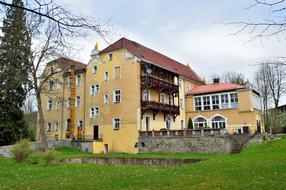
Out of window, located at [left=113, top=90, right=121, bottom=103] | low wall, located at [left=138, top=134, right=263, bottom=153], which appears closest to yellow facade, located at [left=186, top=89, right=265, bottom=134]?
low wall, located at [left=138, top=134, right=263, bottom=153]

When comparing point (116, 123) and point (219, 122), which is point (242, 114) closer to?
point (219, 122)

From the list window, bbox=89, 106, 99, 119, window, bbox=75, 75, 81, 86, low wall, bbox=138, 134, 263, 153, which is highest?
window, bbox=75, 75, 81, 86

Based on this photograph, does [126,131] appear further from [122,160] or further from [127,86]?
[122,160]

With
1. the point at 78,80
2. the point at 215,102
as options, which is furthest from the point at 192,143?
the point at 78,80

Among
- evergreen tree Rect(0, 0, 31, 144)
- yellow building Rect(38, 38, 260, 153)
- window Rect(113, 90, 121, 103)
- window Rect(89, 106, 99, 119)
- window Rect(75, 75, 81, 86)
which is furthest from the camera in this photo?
window Rect(75, 75, 81, 86)

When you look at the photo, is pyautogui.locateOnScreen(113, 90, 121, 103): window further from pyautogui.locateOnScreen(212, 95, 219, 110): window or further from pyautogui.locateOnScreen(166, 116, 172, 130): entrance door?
pyautogui.locateOnScreen(212, 95, 219, 110): window

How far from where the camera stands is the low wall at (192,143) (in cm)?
2800

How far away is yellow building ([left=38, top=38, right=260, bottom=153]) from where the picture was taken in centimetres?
3378

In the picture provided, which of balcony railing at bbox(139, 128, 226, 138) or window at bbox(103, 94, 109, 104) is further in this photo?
window at bbox(103, 94, 109, 104)

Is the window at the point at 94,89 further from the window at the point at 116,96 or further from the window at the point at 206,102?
the window at the point at 206,102

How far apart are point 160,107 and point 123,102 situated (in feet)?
14.1

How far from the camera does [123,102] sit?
1355 inches

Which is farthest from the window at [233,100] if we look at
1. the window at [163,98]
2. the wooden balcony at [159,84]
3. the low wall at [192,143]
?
the low wall at [192,143]

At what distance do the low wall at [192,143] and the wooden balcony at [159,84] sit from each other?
6.01 m
